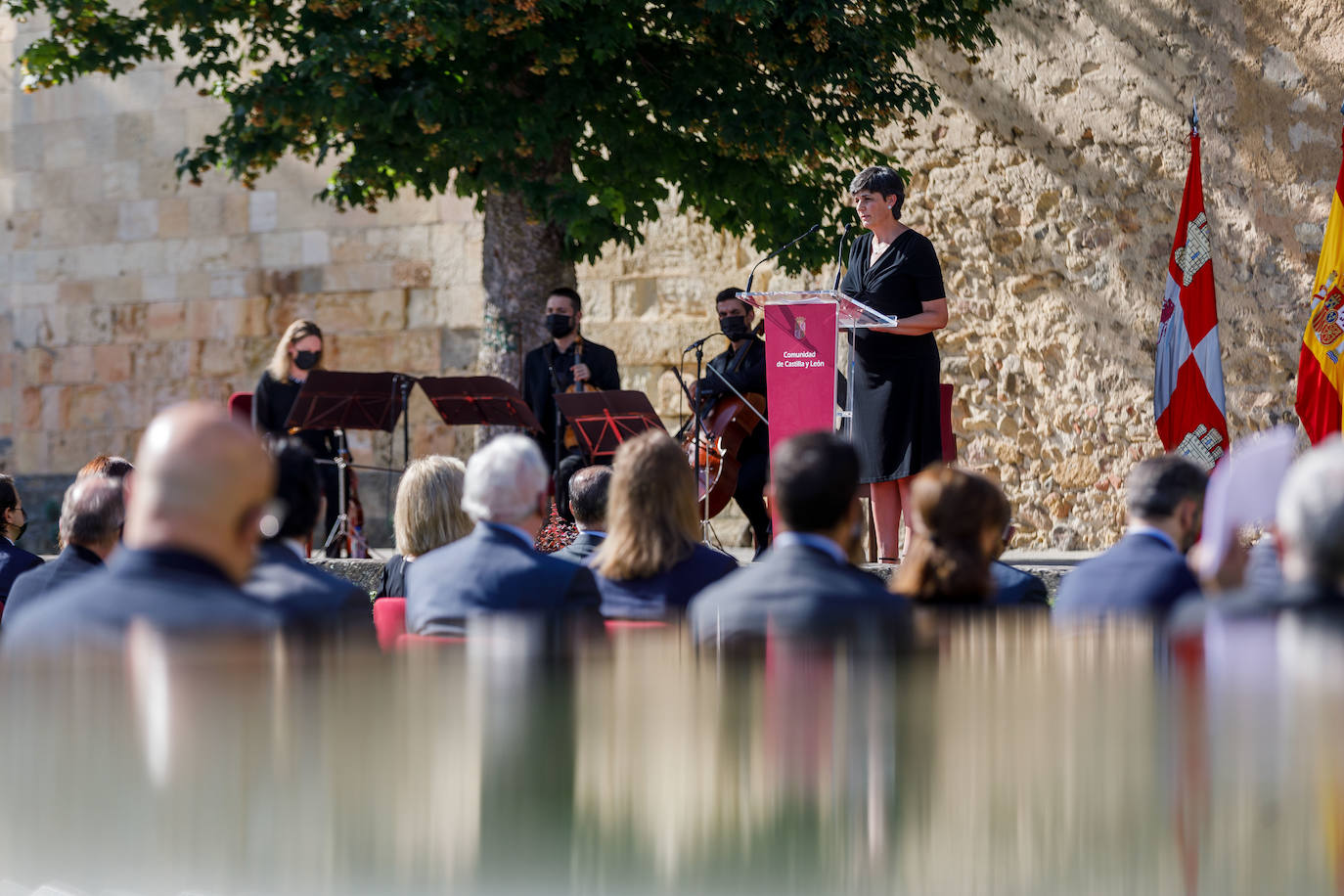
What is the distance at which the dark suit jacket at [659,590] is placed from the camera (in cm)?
352

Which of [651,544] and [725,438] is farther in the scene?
[725,438]

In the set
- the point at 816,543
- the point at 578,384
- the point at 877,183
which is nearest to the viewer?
the point at 816,543

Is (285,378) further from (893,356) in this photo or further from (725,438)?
(893,356)

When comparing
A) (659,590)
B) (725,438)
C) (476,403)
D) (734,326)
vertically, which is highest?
(734,326)

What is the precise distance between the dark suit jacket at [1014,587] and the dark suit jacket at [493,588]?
941mm

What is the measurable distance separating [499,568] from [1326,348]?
5668 millimetres

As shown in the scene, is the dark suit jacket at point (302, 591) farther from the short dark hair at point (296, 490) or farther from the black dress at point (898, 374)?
the black dress at point (898, 374)

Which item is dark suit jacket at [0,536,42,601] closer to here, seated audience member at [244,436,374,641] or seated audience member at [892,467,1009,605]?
seated audience member at [244,436,374,641]

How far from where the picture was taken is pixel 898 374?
624cm

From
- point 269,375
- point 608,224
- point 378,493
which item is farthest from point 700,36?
point 378,493

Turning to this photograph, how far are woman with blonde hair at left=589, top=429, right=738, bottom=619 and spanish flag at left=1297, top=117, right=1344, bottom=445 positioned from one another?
4904 millimetres

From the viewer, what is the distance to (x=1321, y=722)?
1756 mm

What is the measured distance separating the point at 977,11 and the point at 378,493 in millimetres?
5328

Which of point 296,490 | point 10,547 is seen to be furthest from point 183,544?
point 10,547
